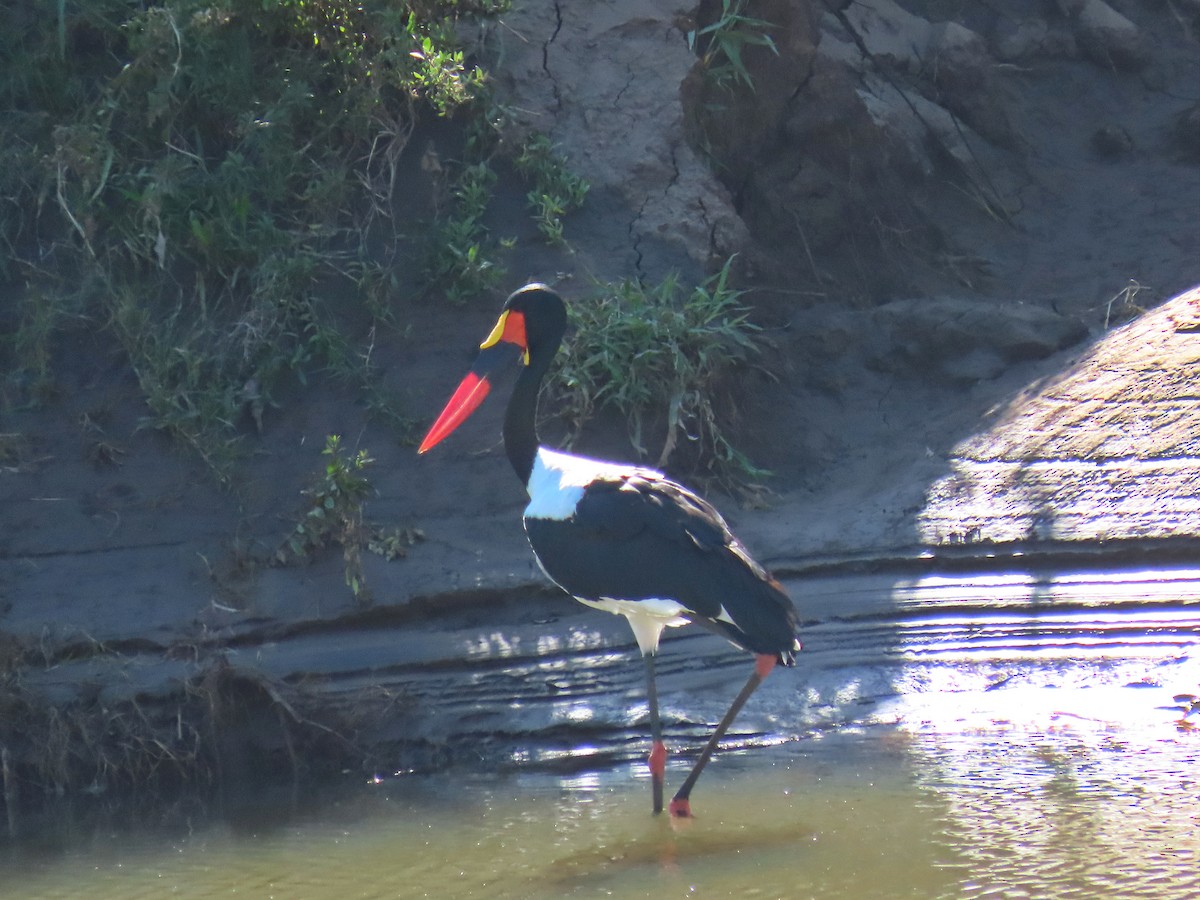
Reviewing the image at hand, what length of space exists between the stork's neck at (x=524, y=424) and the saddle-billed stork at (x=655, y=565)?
0.09 m

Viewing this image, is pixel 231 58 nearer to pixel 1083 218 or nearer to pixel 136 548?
pixel 136 548

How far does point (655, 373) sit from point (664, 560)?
64.8 inches

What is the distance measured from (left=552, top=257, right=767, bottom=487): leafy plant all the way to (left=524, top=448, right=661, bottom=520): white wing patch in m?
1.02

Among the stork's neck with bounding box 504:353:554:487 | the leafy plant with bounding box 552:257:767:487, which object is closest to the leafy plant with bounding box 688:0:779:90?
the leafy plant with bounding box 552:257:767:487

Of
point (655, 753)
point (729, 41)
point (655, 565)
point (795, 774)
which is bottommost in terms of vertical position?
point (795, 774)

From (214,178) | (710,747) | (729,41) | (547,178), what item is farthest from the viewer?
(729,41)

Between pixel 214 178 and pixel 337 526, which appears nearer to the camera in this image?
pixel 337 526

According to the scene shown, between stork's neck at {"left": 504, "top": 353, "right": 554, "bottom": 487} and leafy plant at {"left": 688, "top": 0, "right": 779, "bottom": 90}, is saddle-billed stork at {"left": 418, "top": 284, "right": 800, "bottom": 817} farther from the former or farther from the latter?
leafy plant at {"left": 688, "top": 0, "right": 779, "bottom": 90}

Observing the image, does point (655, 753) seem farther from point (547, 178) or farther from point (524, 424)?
point (547, 178)

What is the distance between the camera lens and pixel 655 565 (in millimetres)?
3984

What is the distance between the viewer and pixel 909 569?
196 inches

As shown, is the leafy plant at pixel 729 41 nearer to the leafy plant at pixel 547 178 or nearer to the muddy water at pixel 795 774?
the leafy plant at pixel 547 178

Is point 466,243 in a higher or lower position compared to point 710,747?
higher

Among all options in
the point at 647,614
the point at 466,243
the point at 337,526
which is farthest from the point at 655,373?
the point at 647,614
